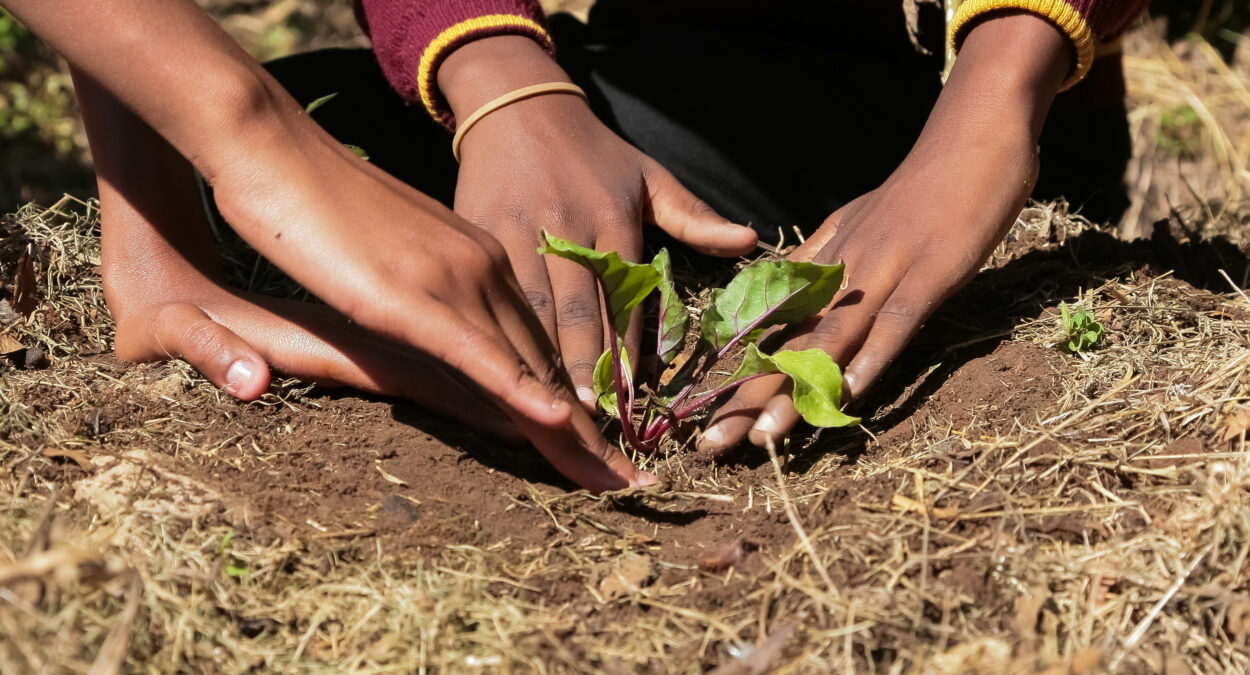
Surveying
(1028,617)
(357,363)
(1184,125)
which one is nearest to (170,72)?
(357,363)

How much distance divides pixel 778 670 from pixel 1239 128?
3743 mm

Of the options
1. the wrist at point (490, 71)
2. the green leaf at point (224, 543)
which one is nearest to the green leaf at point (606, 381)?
the green leaf at point (224, 543)

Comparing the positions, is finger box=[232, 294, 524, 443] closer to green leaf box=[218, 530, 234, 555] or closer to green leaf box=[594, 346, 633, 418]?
green leaf box=[594, 346, 633, 418]

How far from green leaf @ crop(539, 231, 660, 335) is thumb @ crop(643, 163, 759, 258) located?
0.28 m

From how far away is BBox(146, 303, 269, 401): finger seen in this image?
1.71m

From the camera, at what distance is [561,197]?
1870 millimetres

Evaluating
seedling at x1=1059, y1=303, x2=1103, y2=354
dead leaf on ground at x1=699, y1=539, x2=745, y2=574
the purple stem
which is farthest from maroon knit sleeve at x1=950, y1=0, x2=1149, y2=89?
dead leaf on ground at x1=699, y1=539, x2=745, y2=574

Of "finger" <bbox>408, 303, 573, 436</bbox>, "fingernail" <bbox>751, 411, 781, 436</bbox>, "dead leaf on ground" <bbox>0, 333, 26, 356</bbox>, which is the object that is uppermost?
"finger" <bbox>408, 303, 573, 436</bbox>

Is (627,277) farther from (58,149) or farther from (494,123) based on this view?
(58,149)

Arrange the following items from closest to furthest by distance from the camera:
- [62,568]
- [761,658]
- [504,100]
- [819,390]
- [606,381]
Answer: [62,568] < [761,658] < [819,390] < [606,381] < [504,100]

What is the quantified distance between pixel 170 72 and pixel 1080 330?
5.35 ft

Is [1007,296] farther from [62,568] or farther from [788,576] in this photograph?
[62,568]

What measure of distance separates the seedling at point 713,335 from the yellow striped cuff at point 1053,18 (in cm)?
75

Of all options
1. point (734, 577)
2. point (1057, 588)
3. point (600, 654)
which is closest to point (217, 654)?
point (600, 654)
